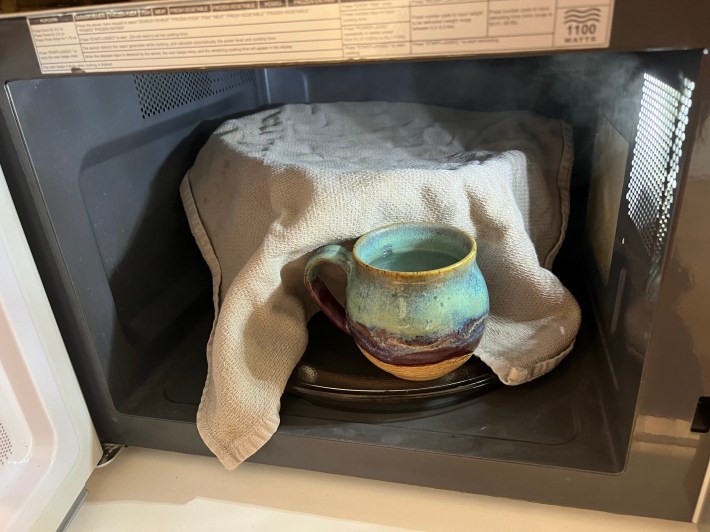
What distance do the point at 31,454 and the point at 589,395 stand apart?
0.49m

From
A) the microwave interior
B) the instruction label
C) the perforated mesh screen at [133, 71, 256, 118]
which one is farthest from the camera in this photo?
the perforated mesh screen at [133, 71, 256, 118]

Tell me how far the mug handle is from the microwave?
74 millimetres

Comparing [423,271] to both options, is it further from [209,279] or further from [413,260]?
[209,279]

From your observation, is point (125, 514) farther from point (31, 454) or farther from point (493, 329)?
point (493, 329)

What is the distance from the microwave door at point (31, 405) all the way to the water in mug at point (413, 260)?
28cm

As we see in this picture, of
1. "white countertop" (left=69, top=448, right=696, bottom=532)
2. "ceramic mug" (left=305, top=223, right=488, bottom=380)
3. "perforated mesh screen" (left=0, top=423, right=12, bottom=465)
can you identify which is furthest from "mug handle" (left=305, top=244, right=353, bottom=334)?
"perforated mesh screen" (left=0, top=423, right=12, bottom=465)

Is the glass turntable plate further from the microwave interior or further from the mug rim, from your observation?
the mug rim

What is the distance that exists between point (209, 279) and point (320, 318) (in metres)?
0.17

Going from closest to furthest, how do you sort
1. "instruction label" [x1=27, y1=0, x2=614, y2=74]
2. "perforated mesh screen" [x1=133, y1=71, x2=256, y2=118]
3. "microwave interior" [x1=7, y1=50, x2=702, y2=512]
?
"instruction label" [x1=27, y1=0, x2=614, y2=74], "microwave interior" [x1=7, y1=50, x2=702, y2=512], "perforated mesh screen" [x1=133, y1=71, x2=256, y2=118]

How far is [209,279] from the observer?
752 millimetres

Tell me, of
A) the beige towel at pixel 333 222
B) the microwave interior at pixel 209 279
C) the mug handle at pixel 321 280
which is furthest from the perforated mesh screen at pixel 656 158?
the mug handle at pixel 321 280

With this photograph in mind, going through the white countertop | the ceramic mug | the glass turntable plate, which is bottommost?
the white countertop

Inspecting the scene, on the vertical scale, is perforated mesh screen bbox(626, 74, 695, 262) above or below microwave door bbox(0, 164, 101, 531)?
above

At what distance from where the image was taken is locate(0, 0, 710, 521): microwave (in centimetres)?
35
